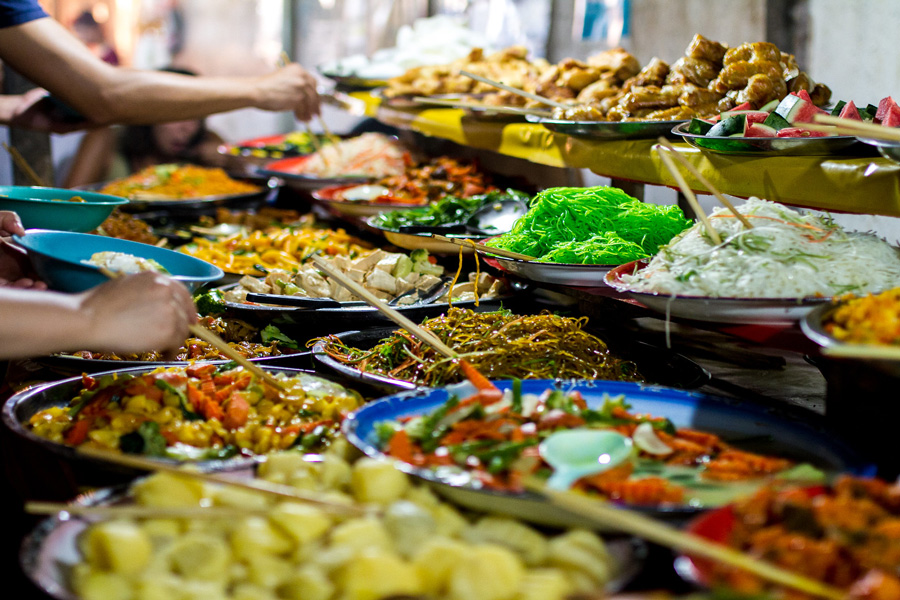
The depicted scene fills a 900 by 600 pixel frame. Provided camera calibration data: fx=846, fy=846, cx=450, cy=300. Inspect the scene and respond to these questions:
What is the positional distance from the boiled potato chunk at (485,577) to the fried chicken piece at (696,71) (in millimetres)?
2129

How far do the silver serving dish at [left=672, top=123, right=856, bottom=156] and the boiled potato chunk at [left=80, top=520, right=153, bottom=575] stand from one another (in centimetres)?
156

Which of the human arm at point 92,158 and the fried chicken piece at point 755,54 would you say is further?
the human arm at point 92,158

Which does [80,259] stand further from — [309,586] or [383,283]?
[309,586]

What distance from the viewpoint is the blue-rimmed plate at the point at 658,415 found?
4.42ft

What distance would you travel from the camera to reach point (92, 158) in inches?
356

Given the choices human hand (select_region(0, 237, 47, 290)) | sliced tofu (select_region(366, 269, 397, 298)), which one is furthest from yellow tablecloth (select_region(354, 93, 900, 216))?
human hand (select_region(0, 237, 47, 290))

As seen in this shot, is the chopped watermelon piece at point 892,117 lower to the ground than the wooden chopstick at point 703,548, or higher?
higher

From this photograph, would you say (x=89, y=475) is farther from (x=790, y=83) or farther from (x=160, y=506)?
(x=790, y=83)

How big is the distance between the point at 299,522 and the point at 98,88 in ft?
12.2

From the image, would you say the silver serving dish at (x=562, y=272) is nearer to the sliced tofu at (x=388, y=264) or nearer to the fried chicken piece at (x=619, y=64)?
the sliced tofu at (x=388, y=264)

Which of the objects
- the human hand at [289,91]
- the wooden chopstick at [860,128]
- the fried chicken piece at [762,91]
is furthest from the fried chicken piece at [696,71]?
the human hand at [289,91]

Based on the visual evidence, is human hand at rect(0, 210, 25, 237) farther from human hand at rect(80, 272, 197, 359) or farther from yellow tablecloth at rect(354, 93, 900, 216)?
yellow tablecloth at rect(354, 93, 900, 216)

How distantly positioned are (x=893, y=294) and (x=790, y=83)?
4.26ft

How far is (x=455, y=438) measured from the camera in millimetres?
1578
